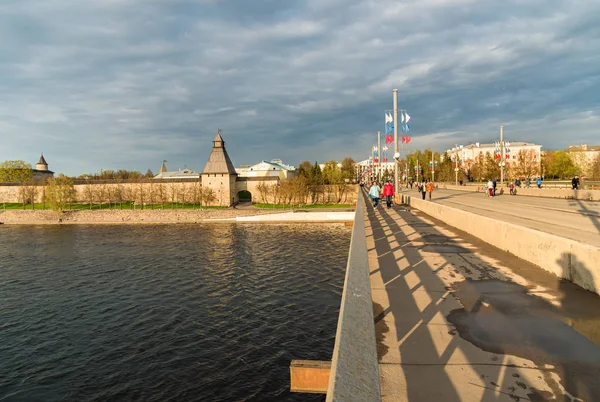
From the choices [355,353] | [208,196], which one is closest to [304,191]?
[208,196]

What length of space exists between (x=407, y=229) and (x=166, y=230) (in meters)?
54.6

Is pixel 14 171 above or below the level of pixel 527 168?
above

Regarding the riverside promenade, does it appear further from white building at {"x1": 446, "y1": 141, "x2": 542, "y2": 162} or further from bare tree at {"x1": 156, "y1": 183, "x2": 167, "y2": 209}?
white building at {"x1": 446, "y1": 141, "x2": 542, "y2": 162}

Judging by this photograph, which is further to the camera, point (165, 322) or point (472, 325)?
point (165, 322)

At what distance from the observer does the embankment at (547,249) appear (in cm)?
666

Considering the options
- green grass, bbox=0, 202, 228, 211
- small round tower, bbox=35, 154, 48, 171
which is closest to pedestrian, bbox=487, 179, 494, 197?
green grass, bbox=0, 202, 228, 211

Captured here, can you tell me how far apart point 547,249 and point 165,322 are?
60.1 feet

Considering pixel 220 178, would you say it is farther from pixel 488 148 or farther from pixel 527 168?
pixel 488 148

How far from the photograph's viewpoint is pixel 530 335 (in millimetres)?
4805

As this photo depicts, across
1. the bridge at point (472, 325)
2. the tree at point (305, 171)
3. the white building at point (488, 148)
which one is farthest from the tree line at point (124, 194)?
the white building at point (488, 148)

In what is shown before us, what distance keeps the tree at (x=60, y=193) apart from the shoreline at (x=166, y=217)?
2277 mm

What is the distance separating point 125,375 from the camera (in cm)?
1544

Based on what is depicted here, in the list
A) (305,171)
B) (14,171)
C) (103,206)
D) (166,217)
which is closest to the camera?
(166,217)

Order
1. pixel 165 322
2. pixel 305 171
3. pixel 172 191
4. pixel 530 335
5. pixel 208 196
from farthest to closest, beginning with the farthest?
pixel 305 171 < pixel 172 191 < pixel 208 196 < pixel 165 322 < pixel 530 335
